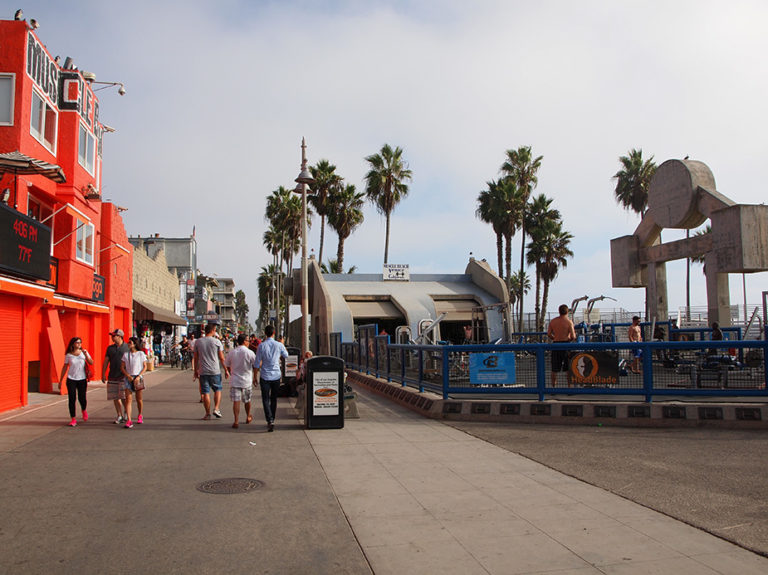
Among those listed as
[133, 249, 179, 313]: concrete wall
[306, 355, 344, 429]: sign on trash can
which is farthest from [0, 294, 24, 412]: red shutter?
[133, 249, 179, 313]: concrete wall

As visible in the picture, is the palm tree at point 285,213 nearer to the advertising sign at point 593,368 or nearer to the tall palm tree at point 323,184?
the tall palm tree at point 323,184

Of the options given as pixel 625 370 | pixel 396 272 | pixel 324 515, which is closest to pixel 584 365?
pixel 625 370

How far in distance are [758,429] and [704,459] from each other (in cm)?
289

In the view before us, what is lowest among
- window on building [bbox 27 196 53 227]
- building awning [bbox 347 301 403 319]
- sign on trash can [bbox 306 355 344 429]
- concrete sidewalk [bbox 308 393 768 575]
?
concrete sidewalk [bbox 308 393 768 575]

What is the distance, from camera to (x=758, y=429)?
385 inches

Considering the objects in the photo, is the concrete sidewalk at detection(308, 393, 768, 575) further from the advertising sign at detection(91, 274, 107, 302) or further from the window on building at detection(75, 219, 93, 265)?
the advertising sign at detection(91, 274, 107, 302)

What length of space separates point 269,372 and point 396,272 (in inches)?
1045

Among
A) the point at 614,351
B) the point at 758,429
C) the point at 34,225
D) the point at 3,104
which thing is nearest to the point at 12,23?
the point at 3,104

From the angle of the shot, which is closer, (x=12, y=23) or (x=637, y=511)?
(x=637, y=511)

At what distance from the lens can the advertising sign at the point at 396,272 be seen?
1441 inches

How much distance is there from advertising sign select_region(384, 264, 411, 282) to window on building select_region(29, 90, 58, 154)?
22391 millimetres

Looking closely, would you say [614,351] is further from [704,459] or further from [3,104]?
[3,104]

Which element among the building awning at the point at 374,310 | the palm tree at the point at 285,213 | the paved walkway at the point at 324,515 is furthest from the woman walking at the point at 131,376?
the palm tree at the point at 285,213

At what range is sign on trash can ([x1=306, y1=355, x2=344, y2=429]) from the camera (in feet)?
33.9
